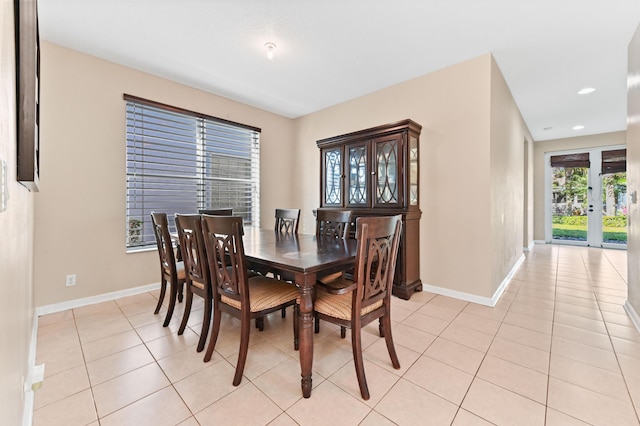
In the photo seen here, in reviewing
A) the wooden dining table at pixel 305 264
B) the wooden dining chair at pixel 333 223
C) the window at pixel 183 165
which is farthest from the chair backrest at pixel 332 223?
the window at pixel 183 165

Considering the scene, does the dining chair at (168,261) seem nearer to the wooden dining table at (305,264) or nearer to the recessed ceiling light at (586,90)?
the wooden dining table at (305,264)

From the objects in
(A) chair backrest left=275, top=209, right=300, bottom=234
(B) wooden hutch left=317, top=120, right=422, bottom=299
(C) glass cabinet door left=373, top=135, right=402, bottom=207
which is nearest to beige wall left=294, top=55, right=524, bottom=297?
(B) wooden hutch left=317, top=120, right=422, bottom=299

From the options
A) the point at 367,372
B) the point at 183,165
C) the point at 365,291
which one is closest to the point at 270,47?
the point at 183,165

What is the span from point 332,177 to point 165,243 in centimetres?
242

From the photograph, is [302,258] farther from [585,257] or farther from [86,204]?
[585,257]

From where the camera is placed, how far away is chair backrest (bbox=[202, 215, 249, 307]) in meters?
1.62

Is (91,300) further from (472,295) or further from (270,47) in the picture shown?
(472,295)

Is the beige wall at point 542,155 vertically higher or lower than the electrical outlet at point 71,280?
higher

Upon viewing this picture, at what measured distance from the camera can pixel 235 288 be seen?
172 centimetres

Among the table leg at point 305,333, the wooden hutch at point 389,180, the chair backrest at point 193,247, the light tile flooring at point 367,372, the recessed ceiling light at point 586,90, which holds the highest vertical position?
the recessed ceiling light at point 586,90

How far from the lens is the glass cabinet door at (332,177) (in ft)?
12.8

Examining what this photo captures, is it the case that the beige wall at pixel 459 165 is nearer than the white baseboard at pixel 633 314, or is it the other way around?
the white baseboard at pixel 633 314

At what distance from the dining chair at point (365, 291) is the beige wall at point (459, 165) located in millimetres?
1697

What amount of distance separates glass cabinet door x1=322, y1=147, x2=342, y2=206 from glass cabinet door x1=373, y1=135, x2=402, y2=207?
63 cm
